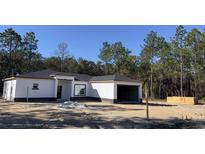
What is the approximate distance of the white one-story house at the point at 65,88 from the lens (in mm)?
20312

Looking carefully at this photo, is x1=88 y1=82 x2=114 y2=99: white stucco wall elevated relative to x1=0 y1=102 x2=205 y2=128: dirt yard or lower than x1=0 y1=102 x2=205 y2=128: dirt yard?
elevated

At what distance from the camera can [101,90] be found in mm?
23031

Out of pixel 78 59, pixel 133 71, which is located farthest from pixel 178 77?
pixel 78 59

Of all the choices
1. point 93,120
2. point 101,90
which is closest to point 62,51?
point 101,90

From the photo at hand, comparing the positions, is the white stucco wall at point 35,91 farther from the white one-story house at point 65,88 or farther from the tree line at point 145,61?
the tree line at point 145,61

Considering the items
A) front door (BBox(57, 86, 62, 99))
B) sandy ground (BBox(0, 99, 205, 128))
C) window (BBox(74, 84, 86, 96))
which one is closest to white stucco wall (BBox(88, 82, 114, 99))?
window (BBox(74, 84, 86, 96))

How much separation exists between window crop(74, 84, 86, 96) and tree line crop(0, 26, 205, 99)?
15.1m

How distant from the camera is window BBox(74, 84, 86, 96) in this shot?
2378 cm

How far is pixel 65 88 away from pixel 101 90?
14.5 ft

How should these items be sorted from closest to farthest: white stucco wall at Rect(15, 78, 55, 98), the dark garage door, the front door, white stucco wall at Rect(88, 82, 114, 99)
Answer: white stucco wall at Rect(15, 78, 55, 98) < white stucco wall at Rect(88, 82, 114, 99) < the front door < the dark garage door

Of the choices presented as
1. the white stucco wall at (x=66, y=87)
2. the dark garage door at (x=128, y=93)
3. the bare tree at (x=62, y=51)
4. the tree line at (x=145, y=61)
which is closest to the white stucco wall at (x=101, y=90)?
the dark garage door at (x=128, y=93)

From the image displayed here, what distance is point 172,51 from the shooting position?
39.2m

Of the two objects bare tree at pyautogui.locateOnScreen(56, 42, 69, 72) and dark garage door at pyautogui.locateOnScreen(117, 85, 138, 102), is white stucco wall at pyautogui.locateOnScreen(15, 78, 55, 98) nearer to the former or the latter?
dark garage door at pyautogui.locateOnScreen(117, 85, 138, 102)
